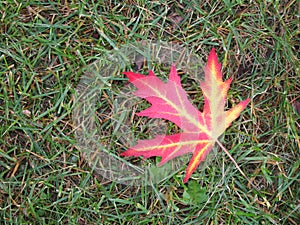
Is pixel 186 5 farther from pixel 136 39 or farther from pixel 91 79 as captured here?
pixel 91 79

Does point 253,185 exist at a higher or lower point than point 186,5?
lower

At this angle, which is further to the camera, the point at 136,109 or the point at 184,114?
the point at 136,109

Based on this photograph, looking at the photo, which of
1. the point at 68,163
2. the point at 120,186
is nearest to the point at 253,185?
the point at 120,186

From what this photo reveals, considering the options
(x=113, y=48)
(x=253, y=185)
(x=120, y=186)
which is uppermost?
(x=113, y=48)
